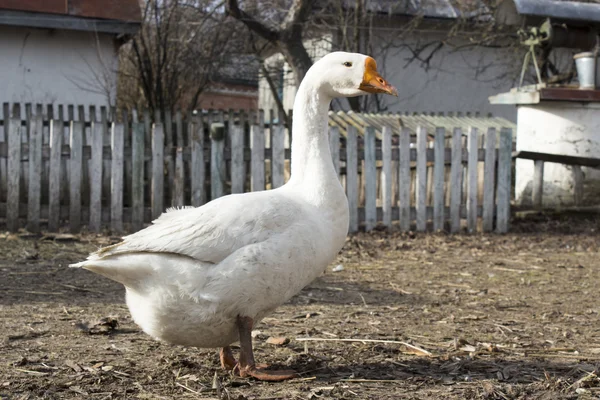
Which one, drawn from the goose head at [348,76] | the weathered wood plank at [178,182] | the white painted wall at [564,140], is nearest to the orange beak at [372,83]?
the goose head at [348,76]

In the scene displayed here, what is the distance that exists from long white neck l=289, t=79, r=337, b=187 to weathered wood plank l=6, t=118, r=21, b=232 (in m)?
5.61

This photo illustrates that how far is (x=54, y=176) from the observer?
8898mm

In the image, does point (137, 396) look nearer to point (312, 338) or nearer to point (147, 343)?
point (147, 343)

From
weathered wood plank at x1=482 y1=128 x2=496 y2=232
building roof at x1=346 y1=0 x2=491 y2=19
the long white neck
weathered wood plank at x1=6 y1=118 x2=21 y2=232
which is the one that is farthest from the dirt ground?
building roof at x1=346 y1=0 x2=491 y2=19

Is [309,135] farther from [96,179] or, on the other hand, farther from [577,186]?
[577,186]

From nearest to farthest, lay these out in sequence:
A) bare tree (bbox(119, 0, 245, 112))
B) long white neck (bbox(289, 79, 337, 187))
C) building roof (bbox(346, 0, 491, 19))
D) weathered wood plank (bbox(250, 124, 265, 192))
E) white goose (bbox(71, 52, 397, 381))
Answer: white goose (bbox(71, 52, 397, 381)), long white neck (bbox(289, 79, 337, 187)), weathered wood plank (bbox(250, 124, 265, 192)), bare tree (bbox(119, 0, 245, 112)), building roof (bbox(346, 0, 491, 19))

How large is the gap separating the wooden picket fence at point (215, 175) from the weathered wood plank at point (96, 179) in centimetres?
1

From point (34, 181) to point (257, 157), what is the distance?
2.67 m

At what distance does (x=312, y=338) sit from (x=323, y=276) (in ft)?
7.46

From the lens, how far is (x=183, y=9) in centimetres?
1598

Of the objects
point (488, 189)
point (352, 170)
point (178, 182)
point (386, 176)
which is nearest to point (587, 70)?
point (488, 189)

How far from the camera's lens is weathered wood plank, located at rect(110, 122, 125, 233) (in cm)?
897

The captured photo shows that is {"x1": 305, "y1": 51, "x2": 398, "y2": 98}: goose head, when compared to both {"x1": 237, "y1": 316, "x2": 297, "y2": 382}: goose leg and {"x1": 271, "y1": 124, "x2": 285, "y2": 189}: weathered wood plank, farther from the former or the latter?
{"x1": 271, "y1": 124, "x2": 285, "y2": 189}: weathered wood plank

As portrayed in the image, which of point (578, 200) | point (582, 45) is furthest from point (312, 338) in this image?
point (582, 45)
